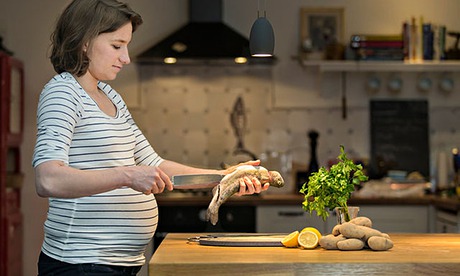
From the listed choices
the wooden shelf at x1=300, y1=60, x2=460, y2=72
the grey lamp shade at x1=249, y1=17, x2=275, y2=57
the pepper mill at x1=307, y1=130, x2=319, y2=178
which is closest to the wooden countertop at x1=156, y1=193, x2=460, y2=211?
the pepper mill at x1=307, y1=130, x2=319, y2=178

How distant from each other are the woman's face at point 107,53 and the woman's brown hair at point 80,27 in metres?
0.02

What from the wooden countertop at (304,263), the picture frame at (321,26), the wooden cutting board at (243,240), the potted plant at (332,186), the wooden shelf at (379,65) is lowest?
the wooden countertop at (304,263)

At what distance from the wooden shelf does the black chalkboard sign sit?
0.37 m

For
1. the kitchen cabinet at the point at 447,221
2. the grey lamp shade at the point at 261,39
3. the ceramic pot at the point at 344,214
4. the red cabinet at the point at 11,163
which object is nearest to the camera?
the ceramic pot at the point at 344,214

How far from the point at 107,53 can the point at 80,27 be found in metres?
0.12

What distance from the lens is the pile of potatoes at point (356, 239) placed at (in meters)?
2.60

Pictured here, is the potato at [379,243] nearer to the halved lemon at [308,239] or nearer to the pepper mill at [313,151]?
the halved lemon at [308,239]

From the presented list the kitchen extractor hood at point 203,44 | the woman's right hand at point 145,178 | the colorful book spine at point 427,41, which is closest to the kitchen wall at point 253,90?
the kitchen extractor hood at point 203,44

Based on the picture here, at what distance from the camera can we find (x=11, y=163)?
6.16m

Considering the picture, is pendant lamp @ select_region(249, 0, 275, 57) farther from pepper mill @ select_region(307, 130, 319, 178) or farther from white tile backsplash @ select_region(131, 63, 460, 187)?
white tile backsplash @ select_region(131, 63, 460, 187)

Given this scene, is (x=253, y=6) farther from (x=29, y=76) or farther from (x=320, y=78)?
(x=29, y=76)

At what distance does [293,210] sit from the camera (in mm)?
5691

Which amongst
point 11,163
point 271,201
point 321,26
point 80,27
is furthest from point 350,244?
point 11,163

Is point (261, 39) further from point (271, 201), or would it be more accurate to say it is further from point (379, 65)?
point (379, 65)
